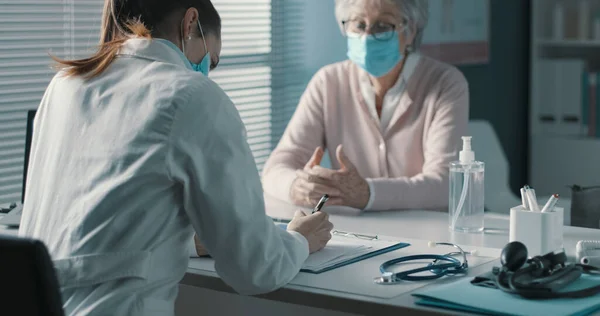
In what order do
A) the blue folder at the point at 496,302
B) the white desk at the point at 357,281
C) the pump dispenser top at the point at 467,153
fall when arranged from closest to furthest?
1. the blue folder at the point at 496,302
2. the white desk at the point at 357,281
3. the pump dispenser top at the point at 467,153

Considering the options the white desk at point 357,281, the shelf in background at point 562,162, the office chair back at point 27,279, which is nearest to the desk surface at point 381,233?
the white desk at point 357,281

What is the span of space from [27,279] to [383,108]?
1739 mm

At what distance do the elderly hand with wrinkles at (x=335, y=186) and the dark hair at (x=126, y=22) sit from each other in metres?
0.78

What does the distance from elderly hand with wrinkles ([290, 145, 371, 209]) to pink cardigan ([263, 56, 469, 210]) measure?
0.09m

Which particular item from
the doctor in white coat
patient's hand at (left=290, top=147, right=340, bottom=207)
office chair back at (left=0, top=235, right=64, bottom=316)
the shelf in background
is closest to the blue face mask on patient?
patient's hand at (left=290, top=147, right=340, bottom=207)

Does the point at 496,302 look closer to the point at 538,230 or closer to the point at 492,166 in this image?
the point at 538,230

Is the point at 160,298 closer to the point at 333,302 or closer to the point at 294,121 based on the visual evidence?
the point at 333,302

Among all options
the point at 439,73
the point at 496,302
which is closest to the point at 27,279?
the point at 496,302

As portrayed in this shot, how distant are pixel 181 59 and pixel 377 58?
1185 millimetres

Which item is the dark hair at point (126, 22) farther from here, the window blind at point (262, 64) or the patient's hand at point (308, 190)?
the window blind at point (262, 64)

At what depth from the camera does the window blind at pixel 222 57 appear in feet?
8.18

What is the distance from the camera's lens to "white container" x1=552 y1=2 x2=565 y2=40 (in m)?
4.52

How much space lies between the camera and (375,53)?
2.64 m

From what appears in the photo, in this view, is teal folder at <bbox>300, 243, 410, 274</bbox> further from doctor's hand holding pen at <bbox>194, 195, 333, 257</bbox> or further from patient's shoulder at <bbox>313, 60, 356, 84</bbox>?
patient's shoulder at <bbox>313, 60, 356, 84</bbox>
